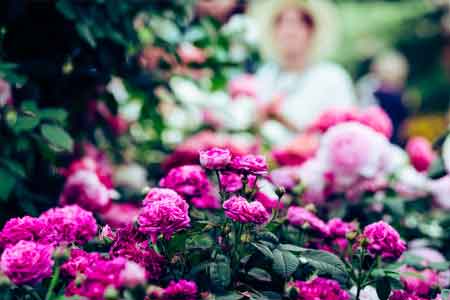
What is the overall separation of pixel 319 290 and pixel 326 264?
0.27 ft

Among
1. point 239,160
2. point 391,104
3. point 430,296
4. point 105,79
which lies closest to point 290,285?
point 239,160

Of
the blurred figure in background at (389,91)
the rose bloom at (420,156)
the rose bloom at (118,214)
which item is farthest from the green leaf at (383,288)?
the blurred figure in background at (389,91)

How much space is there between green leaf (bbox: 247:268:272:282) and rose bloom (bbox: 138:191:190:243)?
0.16 m

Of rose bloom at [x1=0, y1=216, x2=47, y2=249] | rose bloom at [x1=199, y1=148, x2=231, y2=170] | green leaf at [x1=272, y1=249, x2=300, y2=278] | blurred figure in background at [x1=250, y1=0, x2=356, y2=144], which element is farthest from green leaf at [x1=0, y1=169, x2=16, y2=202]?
blurred figure in background at [x1=250, y1=0, x2=356, y2=144]

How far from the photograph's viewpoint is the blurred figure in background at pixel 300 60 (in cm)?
251

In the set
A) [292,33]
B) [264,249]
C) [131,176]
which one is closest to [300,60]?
[292,33]

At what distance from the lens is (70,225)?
1060 millimetres

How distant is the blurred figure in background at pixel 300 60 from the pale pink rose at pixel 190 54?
0.52 m

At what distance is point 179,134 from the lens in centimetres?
221

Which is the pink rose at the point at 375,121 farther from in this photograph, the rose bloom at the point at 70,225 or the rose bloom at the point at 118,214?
the rose bloom at the point at 70,225

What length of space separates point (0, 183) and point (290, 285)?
0.73 m

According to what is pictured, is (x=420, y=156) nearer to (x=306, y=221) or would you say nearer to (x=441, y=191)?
(x=441, y=191)

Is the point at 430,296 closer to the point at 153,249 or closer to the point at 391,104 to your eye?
the point at 153,249

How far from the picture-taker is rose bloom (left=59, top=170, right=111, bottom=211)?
1.48 meters
